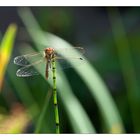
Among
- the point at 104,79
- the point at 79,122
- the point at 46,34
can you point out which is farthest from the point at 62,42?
the point at 79,122

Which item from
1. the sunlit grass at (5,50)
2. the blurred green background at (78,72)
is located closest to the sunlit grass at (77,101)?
the blurred green background at (78,72)

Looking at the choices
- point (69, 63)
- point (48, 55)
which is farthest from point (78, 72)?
point (48, 55)

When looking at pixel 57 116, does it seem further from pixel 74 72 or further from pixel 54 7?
pixel 54 7

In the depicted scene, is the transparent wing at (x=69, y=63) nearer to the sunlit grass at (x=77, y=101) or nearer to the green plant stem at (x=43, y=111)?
the sunlit grass at (x=77, y=101)

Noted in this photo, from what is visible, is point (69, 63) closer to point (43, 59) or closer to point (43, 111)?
point (43, 59)

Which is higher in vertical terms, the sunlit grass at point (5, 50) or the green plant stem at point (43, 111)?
the sunlit grass at point (5, 50)

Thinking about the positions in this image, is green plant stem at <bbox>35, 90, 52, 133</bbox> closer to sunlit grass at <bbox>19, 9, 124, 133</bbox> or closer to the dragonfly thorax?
sunlit grass at <bbox>19, 9, 124, 133</bbox>
